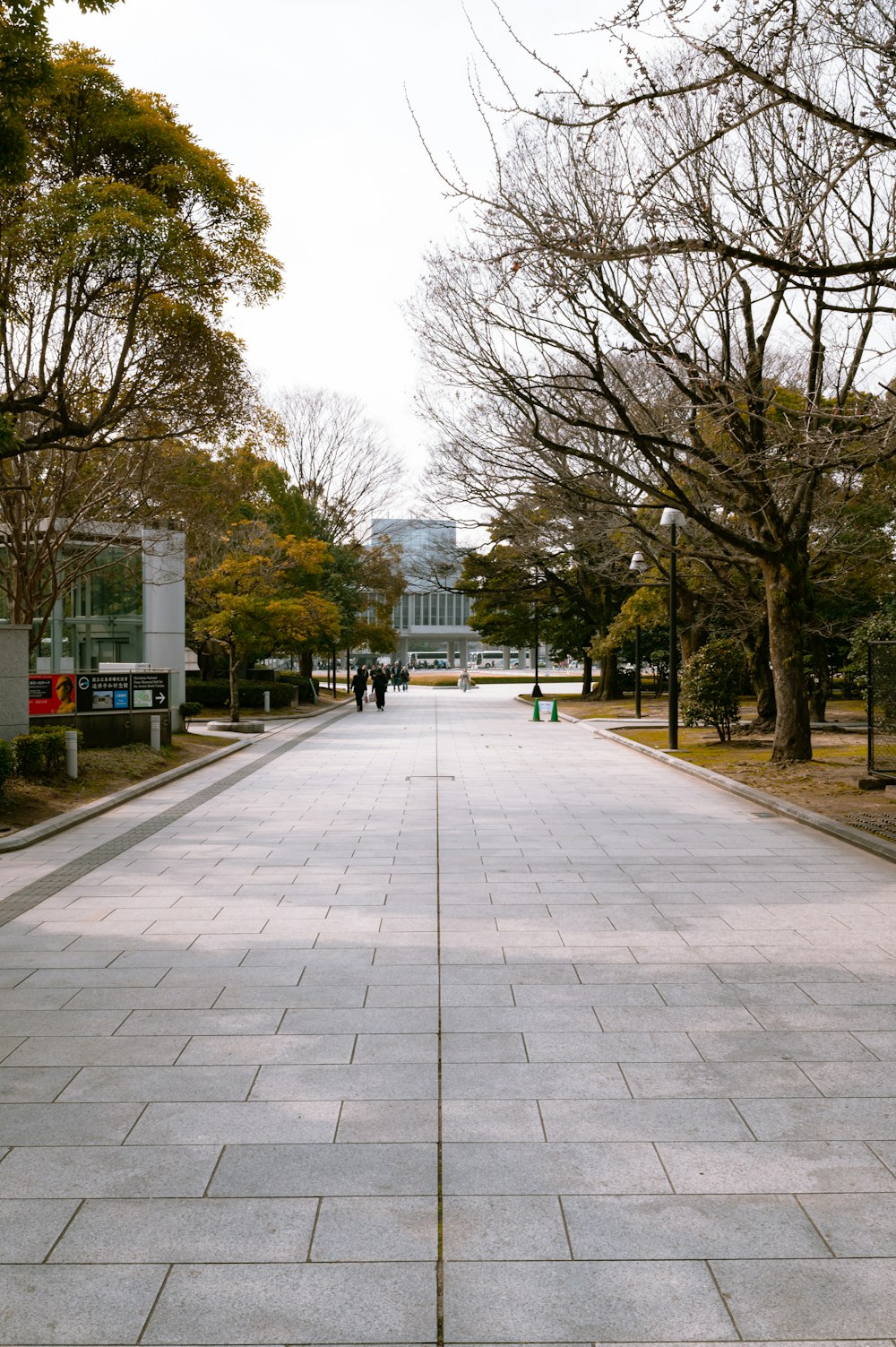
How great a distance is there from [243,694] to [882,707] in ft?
84.6

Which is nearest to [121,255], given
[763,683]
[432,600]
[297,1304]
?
[297,1304]

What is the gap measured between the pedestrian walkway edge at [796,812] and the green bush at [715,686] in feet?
8.03

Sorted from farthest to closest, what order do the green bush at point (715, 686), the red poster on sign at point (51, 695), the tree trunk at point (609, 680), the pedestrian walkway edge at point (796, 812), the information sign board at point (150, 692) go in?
1. the tree trunk at point (609, 680)
2. the green bush at point (715, 686)
3. the information sign board at point (150, 692)
4. the red poster on sign at point (51, 695)
5. the pedestrian walkway edge at point (796, 812)

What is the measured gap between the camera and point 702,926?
7281mm

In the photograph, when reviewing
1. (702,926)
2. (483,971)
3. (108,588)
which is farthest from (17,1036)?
(108,588)

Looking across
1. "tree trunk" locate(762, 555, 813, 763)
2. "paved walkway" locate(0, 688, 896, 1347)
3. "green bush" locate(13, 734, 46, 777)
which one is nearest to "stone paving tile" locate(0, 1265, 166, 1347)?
"paved walkway" locate(0, 688, 896, 1347)

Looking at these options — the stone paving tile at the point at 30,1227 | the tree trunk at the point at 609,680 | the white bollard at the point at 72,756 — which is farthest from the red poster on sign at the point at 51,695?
the tree trunk at the point at 609,680

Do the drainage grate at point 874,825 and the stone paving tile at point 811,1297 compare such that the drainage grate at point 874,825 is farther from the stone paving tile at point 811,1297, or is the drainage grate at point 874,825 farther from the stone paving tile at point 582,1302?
the stone paving tile at point 582,1302

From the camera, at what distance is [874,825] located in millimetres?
11117

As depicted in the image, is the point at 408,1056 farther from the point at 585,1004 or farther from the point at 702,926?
the point at 702,926

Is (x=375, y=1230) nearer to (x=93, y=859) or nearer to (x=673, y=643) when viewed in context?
(x=93, y=859)

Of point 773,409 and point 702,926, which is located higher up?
point 773,409

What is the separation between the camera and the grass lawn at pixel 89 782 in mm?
12062

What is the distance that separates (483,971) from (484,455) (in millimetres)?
17258
